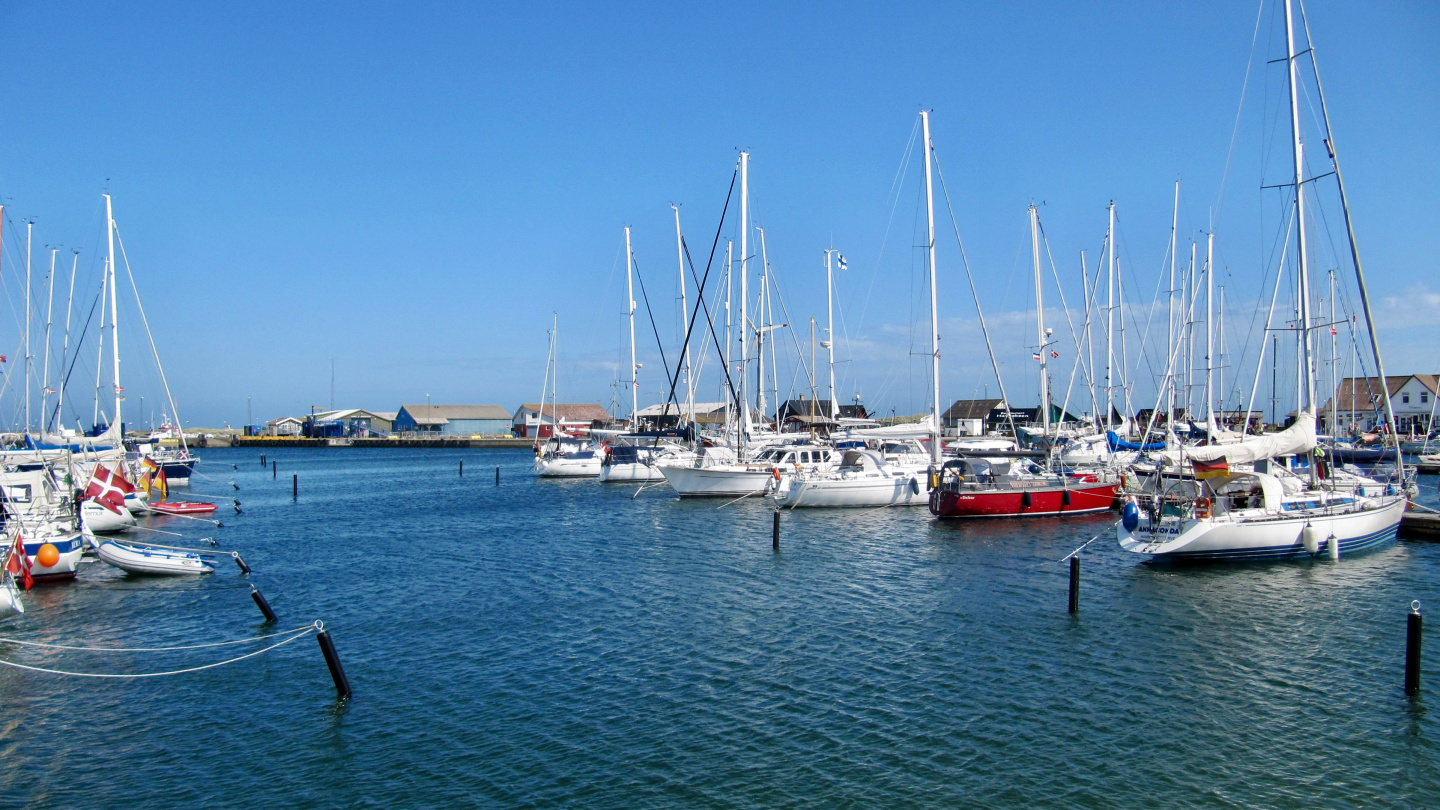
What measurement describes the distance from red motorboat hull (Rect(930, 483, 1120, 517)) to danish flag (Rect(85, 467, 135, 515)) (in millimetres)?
32478

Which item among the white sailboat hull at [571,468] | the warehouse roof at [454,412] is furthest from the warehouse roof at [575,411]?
the white sailboat hull at [571,468]

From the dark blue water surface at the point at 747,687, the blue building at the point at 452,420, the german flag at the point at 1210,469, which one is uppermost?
the blue building at the point at 452,420

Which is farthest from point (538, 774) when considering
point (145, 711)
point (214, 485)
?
point (214, 485)

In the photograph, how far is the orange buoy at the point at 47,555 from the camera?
24703mm

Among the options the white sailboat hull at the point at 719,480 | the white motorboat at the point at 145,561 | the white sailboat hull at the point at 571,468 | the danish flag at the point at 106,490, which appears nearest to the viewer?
the white motorboat at the point at 145,561

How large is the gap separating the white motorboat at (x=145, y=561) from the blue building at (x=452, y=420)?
134383mm

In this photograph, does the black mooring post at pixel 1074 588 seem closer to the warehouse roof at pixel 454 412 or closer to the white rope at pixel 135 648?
the white rope at pixel 135 648

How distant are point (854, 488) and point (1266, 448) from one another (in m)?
16.8

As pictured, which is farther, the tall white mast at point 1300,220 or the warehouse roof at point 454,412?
the warehouse roof at point 454,412

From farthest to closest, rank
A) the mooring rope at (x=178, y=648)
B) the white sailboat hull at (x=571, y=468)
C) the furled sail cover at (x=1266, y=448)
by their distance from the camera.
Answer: the white sailboat hull at (x=571, y=468)
the furled sail cover at (x=1266, y=448)
the mooring rope at (x=178, y=648)

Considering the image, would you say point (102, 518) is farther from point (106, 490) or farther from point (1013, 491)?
point (1013, 491)

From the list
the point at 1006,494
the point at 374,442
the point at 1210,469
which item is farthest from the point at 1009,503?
the point at 374,442

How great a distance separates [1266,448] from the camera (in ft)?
91.3

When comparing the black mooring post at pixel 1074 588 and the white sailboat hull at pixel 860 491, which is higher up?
the white sailboat hull at pixel 860 491
